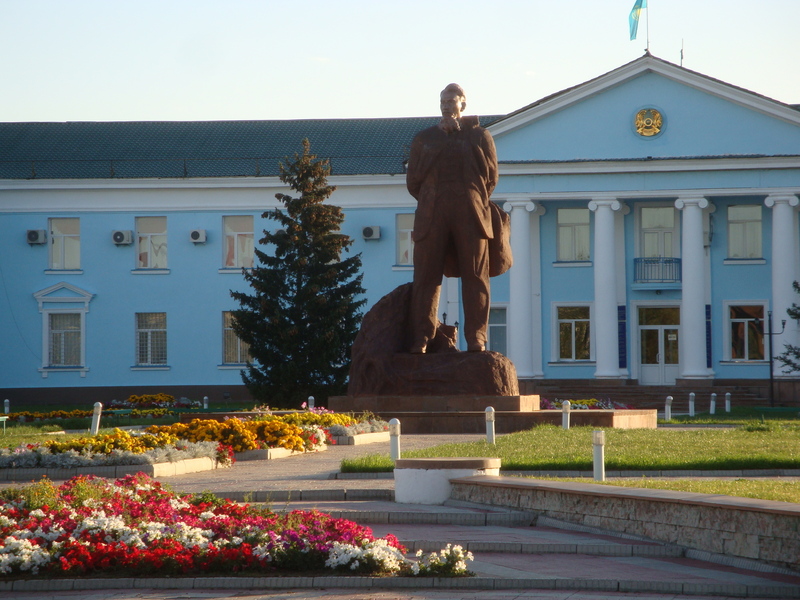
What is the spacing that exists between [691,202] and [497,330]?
7.93m

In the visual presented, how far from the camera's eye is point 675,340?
134ft

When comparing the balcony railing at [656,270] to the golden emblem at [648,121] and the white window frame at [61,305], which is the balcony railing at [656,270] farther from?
the white window frame at [61,305]

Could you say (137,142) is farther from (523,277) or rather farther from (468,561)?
(468,561)

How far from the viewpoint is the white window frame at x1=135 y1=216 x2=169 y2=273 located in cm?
4212

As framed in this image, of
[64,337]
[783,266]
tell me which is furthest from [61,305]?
[783,266]

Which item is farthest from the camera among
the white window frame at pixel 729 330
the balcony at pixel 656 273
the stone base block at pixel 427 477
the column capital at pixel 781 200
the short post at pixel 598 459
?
the balcony at pixel 656 273

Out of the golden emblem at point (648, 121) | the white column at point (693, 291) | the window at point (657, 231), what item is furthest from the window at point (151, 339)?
the white column at point (693, 291)

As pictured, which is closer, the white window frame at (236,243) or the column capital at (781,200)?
the column capital at (781,200)

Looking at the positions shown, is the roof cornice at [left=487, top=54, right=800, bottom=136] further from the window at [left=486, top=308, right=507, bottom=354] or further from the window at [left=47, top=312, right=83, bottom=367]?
the window at [left=47, top=312, right=83, bottom=367]

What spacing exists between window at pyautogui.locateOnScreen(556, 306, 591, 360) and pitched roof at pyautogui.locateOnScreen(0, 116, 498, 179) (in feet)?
25.6

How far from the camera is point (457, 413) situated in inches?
726

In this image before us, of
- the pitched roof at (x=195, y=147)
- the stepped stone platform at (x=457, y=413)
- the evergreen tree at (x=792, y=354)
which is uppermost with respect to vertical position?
the pitched roof at (x=195, y=147)

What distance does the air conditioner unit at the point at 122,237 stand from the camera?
137 feet

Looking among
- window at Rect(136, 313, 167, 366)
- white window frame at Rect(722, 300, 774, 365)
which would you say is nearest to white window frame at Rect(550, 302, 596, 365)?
white window frame at Rect(722, 300, 774, 365)
